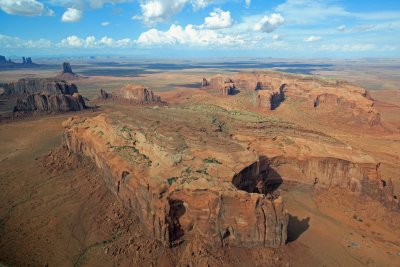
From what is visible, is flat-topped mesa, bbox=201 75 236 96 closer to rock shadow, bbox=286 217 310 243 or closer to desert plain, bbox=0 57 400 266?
desert plain, bbox=0 57 400 266

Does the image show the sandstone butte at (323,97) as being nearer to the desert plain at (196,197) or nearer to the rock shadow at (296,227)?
the desert plain at (196,197)

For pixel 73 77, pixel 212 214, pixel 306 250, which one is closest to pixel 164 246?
pixel 212 214

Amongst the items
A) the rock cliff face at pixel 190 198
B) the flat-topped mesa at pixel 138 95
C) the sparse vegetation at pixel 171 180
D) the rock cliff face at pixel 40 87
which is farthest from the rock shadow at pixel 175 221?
the rock cliff face at pixel 40 87

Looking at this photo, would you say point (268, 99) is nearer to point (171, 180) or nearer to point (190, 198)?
point (171, 180)

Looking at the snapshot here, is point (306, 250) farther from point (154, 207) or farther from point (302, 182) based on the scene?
point (154, 207)

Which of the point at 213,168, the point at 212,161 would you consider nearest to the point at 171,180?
the point at 213,168

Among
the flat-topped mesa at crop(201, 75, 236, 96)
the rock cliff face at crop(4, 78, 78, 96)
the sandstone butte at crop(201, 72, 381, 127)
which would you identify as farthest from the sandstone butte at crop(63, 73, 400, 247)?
the rock cliff face at crop(4, 78, 78, 96)
